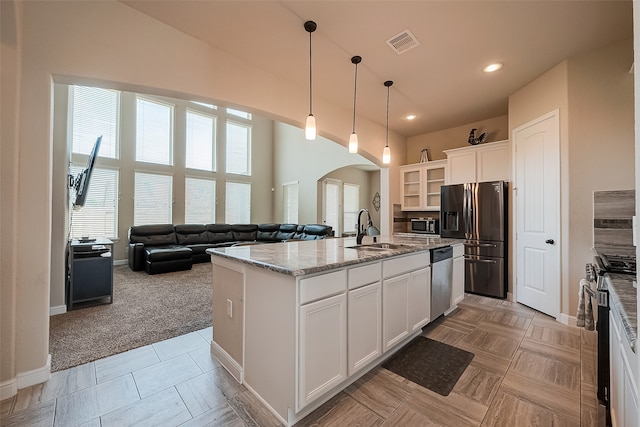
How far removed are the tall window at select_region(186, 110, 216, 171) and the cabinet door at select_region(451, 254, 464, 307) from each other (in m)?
7.26

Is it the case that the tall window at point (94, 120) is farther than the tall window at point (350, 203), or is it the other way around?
the tall window at point (350, 203)

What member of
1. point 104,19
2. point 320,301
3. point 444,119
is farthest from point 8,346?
point 444,119

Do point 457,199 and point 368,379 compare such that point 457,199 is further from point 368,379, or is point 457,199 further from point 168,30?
point 168,30

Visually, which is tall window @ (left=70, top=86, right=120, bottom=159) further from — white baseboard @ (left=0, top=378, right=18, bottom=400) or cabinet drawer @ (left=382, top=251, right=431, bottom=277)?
cabinet drawer @ (left=382, top=251, right=431, bottom=277)

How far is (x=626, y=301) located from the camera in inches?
39.5

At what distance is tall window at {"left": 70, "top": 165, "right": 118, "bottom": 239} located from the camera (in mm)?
5832

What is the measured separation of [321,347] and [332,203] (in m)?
7.32

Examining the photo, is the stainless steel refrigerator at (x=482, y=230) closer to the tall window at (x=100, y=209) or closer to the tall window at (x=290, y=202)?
the tall window at (x=290, y=202)

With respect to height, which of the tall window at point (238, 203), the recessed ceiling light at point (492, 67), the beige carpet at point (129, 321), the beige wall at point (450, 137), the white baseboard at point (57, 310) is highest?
the recessed ceiling light at point (492, 67)

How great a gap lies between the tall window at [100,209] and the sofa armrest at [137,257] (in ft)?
3.97

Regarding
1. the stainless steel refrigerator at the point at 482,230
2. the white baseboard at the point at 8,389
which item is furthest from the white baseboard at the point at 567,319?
the white baseboard at the point at 8,389

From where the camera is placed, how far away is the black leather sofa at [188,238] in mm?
5379

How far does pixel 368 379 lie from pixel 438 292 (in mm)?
1369

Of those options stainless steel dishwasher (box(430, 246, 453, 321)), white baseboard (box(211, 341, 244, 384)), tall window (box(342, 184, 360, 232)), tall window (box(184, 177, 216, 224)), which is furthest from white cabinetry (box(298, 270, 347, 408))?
tall window (box(342, 184, 360, 232))
